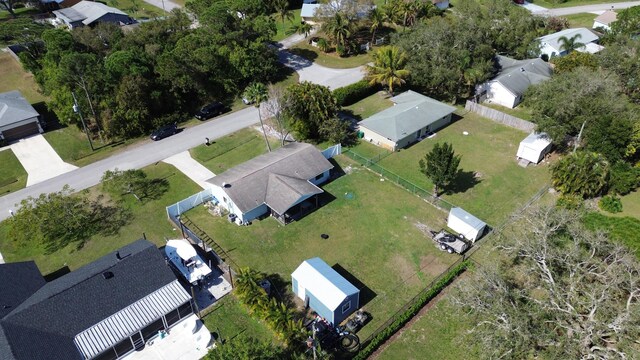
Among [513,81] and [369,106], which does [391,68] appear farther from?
[513,81]

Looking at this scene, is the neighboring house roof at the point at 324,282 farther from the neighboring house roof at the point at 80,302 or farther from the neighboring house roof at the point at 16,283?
the neighboring house roof at the point at 16,283

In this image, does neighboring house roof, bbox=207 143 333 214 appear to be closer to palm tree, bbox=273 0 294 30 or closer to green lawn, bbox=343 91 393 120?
green lawn, bbox=343 91 393 120

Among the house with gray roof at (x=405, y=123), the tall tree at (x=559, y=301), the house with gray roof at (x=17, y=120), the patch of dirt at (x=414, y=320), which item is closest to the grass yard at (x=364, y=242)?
the patch of dirt at (x=414, y=320)

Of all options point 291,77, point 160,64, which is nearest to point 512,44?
point 291,77

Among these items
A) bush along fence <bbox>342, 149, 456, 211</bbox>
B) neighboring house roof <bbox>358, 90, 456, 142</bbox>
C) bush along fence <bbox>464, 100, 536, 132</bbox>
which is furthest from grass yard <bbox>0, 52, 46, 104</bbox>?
bush along fence <bbox>464, 100, 536, 132</bbox>

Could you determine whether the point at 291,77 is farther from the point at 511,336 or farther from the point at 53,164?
the point at 511,336
